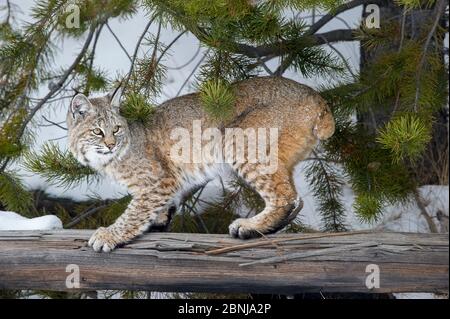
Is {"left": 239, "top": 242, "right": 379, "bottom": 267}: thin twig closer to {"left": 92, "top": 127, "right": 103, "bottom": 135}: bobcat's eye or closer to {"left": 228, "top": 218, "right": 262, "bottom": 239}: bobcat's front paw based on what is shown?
{"left": 228, "top": 218, "right": 262, "bottom": 239}: bobcat's front paw

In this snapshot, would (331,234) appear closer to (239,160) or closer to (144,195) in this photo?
(239,160)

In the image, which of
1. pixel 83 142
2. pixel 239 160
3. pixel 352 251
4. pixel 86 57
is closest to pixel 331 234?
pixel 352 251

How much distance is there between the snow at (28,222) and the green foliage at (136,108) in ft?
2.16

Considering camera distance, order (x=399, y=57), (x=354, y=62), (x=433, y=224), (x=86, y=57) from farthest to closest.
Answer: (x=354, y=62) → (x=433, y=224) → (x=86, y=57) → (x=399, y=57)

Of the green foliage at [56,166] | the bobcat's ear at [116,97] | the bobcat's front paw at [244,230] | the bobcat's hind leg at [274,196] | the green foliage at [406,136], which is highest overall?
the bobcat's ear at [116,97]

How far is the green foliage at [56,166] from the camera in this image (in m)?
4.24

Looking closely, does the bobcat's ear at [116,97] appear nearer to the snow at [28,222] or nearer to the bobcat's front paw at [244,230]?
the snow at [28,222]

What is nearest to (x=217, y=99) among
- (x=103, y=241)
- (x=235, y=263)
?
(x=235, y=263)

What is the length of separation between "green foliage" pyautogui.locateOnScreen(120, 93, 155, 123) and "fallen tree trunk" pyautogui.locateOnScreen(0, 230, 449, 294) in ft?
2.24

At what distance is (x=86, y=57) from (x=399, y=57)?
203 centimetres

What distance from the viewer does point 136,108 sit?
4.01 m

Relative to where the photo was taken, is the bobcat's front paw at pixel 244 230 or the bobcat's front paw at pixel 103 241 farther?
the bobcat's front paw at pixel 244 230

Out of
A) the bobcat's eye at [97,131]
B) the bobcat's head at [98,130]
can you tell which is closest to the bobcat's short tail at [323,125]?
the bobcat's head at [98,130]

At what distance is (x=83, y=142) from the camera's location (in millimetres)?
4148
